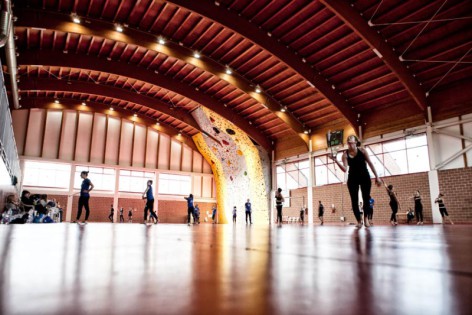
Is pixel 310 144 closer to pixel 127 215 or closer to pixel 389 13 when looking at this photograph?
pixel 389 13

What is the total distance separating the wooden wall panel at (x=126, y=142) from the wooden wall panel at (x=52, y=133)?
5.69 m

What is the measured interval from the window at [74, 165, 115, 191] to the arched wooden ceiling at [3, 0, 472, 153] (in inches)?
352

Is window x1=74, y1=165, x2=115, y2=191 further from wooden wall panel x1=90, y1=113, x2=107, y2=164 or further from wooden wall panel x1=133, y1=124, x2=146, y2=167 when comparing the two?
wooden wall panel x1=133, y1=124, x2=146, y2=167

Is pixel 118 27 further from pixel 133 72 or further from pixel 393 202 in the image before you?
pixel 393 202

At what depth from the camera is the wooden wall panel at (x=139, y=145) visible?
109ft

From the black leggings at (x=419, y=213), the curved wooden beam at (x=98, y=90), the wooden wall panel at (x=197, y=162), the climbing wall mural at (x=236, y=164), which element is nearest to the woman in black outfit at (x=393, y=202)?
the black leggings at (x=419, y=213)

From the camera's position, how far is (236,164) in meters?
32.4

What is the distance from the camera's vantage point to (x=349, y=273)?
103cm

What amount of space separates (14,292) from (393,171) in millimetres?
23464

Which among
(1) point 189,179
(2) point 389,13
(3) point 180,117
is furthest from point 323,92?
(1) point 189,179

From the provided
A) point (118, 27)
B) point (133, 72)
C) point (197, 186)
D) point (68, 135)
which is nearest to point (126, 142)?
point (68, 135)

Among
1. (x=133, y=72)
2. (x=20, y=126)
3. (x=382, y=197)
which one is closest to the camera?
(x=382, y=197)

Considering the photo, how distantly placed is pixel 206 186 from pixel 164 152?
6.15m

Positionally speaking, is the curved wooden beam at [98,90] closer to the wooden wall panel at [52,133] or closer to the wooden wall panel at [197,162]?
the wooden wall panel at [52,133]
